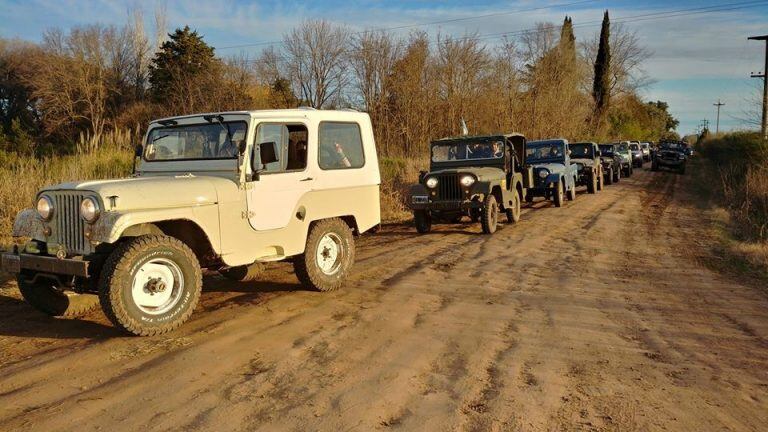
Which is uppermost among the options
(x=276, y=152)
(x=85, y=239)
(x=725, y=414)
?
(x=276, y=152)

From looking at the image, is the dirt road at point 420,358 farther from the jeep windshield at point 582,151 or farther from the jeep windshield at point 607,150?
the jeep windshield at point 607,150

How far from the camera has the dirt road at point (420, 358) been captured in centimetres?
359

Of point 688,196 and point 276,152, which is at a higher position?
point 276,152

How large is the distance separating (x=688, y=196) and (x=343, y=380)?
748 inches

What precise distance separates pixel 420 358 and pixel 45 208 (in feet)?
11.6

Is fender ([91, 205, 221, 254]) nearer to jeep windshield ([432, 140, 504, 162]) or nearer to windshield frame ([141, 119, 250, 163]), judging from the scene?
windshield frame ([141, 119, 250, 163])

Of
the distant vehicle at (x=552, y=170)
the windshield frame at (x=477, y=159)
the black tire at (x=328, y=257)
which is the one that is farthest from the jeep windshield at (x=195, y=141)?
the distant vehicle at (x=552, y=170)

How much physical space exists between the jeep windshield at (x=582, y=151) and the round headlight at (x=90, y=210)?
19955 millimetres

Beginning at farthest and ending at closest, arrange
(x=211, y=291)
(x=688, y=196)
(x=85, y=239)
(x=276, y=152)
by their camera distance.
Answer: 1. (x=688, y=196)
2. (x=211, y=291)
3. (x=276, y=152)
4. (x=85, y=239)

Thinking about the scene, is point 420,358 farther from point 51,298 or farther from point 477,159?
point 477,159

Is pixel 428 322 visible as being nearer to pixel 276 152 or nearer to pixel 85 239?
pixel 276 152

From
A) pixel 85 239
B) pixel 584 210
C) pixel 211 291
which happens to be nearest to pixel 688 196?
pixel 584 210

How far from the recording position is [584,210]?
15.8 metres

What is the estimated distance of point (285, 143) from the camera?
6199mm
